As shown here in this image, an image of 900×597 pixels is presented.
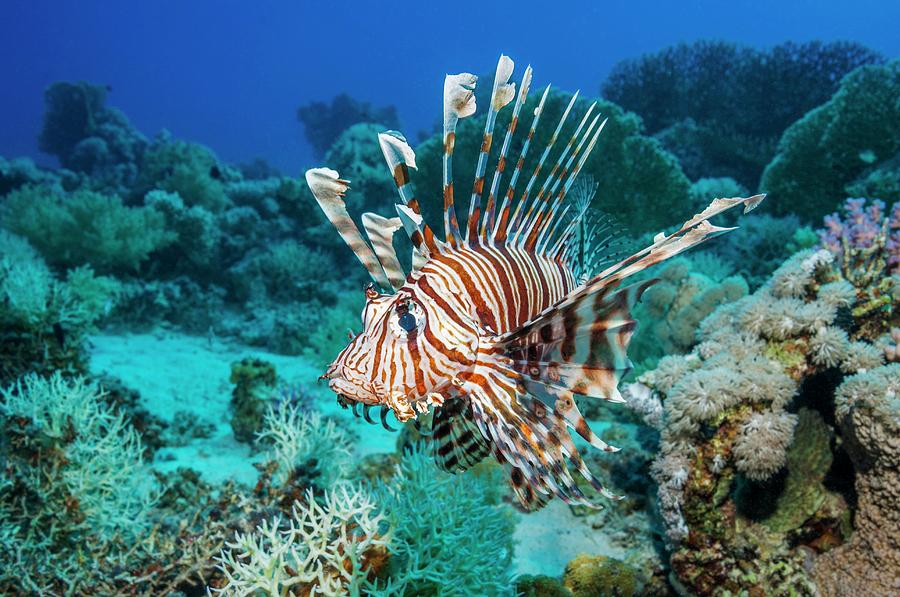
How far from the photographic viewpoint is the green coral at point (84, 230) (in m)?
8.72

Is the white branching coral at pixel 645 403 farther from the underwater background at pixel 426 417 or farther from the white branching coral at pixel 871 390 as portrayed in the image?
the white branching coral at pixel 871 390

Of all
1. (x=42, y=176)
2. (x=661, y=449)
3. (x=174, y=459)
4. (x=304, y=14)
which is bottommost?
(x=661, y=449)

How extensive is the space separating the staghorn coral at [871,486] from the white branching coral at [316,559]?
2406 millimetres

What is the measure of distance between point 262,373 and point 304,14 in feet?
504

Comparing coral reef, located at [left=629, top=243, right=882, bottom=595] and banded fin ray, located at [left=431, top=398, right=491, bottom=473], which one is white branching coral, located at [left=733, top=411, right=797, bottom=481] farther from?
banded fin ray, located at [left=431, top=398, right=491, bottom=473]

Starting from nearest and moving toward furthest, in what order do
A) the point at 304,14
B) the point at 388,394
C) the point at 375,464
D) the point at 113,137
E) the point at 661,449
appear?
the point at 388,394, the point at 661,449, the point at 375,464, the point at 113,137, the point at 304,14

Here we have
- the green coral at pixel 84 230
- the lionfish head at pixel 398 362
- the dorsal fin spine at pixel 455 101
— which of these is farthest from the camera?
the green coral at pixel 84 230

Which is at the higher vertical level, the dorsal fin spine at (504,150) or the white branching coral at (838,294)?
the dorsal fin spine at (504,150)

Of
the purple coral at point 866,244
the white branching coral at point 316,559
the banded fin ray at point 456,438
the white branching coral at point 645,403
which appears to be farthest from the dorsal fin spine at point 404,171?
the purple coral at point 866,244

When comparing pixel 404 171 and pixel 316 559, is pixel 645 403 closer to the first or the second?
pixel 316 559

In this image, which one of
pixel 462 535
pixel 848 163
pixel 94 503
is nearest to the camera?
pixel 462 535

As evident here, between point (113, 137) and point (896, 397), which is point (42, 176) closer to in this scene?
point (113, 137)

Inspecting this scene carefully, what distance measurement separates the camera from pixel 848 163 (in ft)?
28.7

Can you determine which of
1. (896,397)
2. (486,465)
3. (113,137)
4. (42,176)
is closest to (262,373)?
(486,465)
